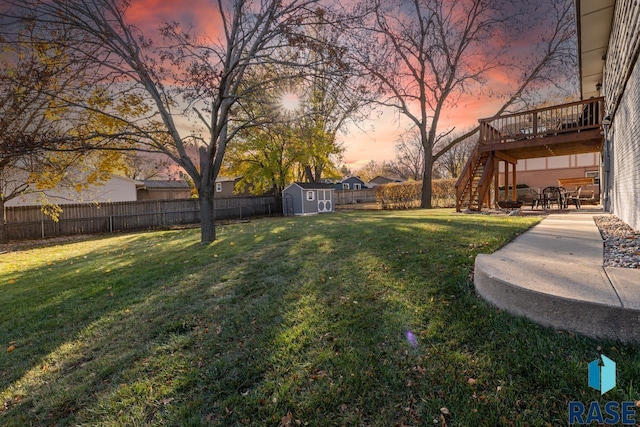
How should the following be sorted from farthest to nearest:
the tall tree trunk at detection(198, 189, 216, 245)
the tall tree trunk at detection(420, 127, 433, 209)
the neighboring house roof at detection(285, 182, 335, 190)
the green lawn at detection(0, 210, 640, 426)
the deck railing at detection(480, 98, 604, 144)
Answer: the neighboring house roof at detection(285, 182, 335, 190)
the tall tree trunk at detection(420, 127, 433, 209)
the deck railing at detection(480, 98, 604, 144)
the tall tree trunk at detection(198, 189, 216, 245)
the green lawn at detection(0, 210, 640, 426)

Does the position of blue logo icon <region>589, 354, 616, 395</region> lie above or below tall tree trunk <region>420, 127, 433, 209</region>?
below

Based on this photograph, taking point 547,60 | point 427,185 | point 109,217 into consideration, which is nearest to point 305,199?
point 427,185

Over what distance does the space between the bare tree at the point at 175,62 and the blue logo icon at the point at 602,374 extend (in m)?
6.85

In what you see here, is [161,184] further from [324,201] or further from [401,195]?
[401,195]

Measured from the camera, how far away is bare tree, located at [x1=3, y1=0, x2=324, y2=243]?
21.2 feet

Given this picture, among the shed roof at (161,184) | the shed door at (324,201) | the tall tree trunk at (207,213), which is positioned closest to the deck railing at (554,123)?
the tall tree trunk at (207,213)

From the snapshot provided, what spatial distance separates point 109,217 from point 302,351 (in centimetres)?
1630

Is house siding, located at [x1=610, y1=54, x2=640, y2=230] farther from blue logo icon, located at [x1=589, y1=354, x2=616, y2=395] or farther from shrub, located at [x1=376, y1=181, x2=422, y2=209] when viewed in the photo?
shrub, located at [x1=376, y1=181, x2=422, y2=209]

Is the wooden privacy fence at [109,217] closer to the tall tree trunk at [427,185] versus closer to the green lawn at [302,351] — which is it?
the green lawn at [302,351]

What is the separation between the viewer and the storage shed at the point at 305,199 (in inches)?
794

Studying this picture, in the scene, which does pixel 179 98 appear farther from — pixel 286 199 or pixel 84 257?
pixel 286 199

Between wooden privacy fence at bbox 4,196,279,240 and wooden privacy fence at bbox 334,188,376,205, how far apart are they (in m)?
12.7

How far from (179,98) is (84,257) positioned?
486cm

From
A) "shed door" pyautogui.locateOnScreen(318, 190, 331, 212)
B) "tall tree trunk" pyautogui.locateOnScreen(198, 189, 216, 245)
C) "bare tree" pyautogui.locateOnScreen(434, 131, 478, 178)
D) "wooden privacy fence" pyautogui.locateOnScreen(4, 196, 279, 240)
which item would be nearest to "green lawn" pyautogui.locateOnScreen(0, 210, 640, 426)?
"tall tree trunk" pyautogui.locateOnScreen(198, 189, 216, 245)
